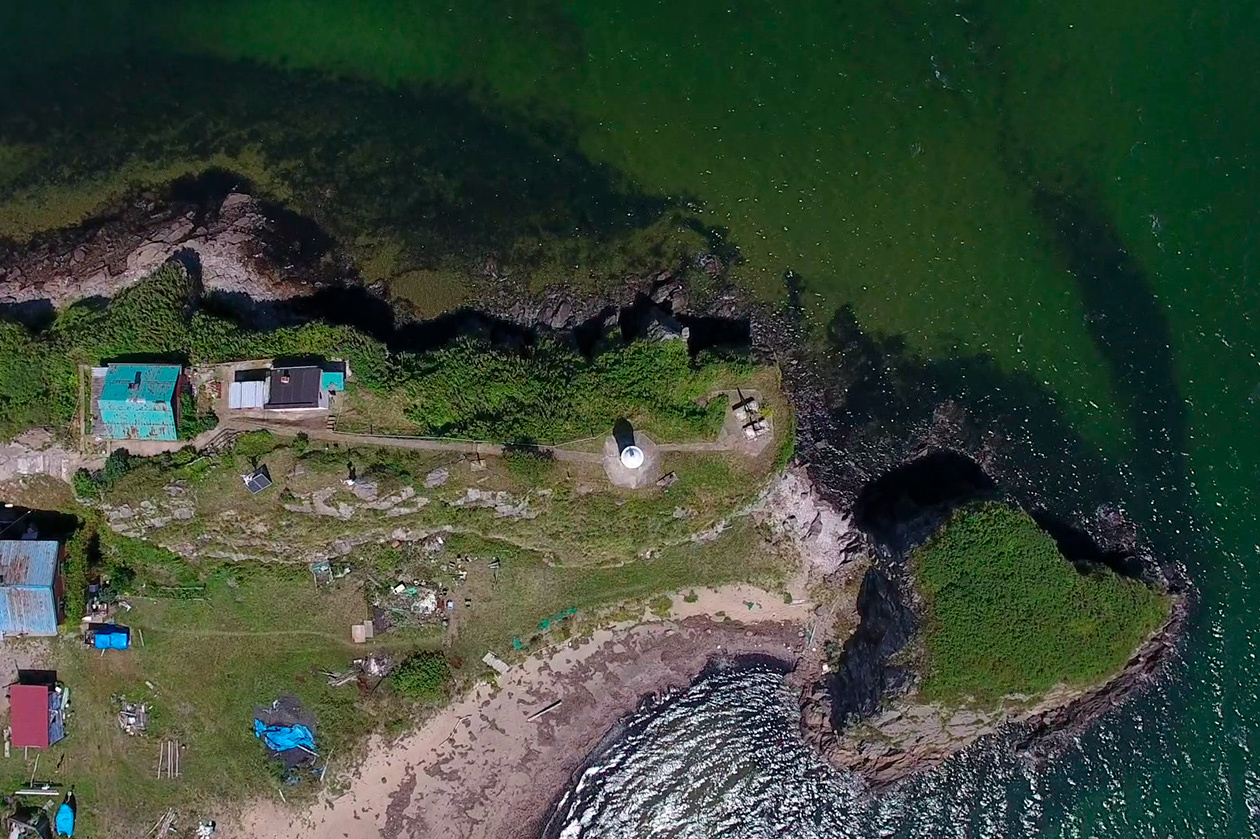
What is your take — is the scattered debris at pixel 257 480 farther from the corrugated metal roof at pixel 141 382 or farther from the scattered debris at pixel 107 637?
the scattered debris at pixel 107 637

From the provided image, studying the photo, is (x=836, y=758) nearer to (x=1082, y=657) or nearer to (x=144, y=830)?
(x=1082, y=657)

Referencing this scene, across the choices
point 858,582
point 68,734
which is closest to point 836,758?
point 858,582

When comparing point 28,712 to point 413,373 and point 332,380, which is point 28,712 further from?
point 413,373

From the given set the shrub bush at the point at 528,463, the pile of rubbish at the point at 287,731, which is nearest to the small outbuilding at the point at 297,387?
the shrub bush at the point at 528,463

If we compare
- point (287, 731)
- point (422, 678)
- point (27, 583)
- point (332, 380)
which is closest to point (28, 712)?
point (27, 583)

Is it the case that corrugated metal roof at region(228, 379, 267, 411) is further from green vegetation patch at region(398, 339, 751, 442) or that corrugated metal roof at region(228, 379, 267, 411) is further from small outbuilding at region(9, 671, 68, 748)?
small outbuilding at region(9, 671, 68, 748)
